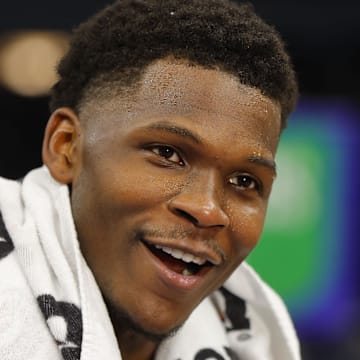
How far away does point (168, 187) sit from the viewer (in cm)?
106

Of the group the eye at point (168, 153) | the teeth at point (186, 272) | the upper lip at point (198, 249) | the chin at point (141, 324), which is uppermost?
the eye at point (168, 153)

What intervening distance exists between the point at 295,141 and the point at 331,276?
581 millimetres

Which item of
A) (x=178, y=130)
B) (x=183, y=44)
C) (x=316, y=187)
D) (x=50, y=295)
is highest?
(x=183, y=44)

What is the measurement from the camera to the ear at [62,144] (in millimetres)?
1166

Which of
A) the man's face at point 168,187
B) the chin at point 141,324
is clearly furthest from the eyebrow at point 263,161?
the chin at point 141,324

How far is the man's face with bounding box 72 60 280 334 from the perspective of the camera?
1057mm

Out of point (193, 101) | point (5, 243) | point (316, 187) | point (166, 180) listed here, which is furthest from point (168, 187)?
point (316, 187)

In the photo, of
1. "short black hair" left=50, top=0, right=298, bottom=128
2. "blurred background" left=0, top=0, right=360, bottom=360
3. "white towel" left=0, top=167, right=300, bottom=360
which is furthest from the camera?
"blurred background" left=0, top=0, right=360, bottom=360

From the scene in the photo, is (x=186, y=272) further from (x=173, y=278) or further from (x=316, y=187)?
(x=316, y=187)

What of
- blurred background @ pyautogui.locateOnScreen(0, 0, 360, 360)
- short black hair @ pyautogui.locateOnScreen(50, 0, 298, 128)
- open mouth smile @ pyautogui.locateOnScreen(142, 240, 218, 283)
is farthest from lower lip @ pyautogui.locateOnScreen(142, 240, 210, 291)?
blurred background @ pyautogui.locateOnScreen(0, 0, 360, 360)

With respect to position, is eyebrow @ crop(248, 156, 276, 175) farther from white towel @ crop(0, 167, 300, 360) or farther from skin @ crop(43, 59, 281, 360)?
white towel @ crop(0, 167, 300, 360)

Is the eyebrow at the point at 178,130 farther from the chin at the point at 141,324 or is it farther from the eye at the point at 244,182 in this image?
the chin at the point at 141,324

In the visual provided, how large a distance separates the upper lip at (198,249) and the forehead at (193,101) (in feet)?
0.50

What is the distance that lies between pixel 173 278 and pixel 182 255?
32 millimetres
